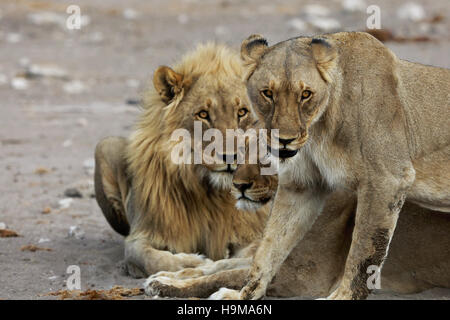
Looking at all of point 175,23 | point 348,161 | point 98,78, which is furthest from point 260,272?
point 175,23

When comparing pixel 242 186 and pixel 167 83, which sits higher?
pixel 167 83

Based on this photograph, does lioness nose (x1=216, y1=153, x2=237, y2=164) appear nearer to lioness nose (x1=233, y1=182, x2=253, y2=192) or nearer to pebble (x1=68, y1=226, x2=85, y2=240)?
lioness nose (x1=233, y1=182, x2=253, y2=192)

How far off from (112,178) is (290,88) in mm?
2530

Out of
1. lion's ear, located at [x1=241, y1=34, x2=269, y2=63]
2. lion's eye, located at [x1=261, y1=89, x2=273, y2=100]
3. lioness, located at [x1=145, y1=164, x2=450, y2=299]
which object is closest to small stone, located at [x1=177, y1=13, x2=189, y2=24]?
lioness, located at [x1=145, y1=164, x2=450, y2=299]

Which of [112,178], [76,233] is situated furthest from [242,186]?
[76,233]

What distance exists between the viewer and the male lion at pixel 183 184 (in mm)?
4906

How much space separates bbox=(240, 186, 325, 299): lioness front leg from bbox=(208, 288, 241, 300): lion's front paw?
0.11 feet

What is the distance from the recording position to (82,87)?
1196 cm

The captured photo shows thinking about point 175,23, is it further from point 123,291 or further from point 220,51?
point 123,291

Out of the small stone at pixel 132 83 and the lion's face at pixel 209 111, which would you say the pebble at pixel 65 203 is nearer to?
the lion's face at pixel 209 111

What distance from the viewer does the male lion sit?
4.91 m

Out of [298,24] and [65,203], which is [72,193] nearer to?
[65,203]

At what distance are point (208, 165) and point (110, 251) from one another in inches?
44.1

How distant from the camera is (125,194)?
5.71 m
